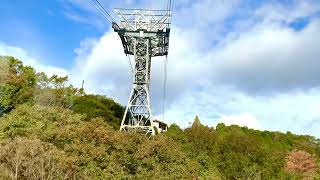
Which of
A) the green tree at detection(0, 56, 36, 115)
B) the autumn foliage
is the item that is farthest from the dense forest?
the autumn foliage

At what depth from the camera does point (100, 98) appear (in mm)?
61625

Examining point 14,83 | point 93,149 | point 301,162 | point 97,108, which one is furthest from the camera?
point 301,162

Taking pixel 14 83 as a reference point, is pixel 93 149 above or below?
below

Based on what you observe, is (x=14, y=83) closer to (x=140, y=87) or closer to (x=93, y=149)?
(x=140, y=87)

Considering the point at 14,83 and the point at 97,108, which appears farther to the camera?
the point at 97,108

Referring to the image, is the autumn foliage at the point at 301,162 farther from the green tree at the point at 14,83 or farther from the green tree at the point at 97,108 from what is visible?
the green tree at the point at 14,83

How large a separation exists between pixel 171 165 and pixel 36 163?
27.6ft

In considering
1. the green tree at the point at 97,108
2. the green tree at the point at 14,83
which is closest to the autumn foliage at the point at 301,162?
the green tree at the point at 97,108

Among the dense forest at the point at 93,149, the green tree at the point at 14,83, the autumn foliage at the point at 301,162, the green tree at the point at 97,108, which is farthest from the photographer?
the autumn foliage at the point at 301,162

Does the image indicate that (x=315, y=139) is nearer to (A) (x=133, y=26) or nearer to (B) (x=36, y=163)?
(A) (x=133, y=26)

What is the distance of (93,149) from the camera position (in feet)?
91.1

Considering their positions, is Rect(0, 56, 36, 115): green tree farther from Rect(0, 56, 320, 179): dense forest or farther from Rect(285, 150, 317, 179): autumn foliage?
Rect(285, 150, 317, 179): autumn foliage

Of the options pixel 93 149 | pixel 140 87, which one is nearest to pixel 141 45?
pixel 140 87

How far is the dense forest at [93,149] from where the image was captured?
2494 centimetres
